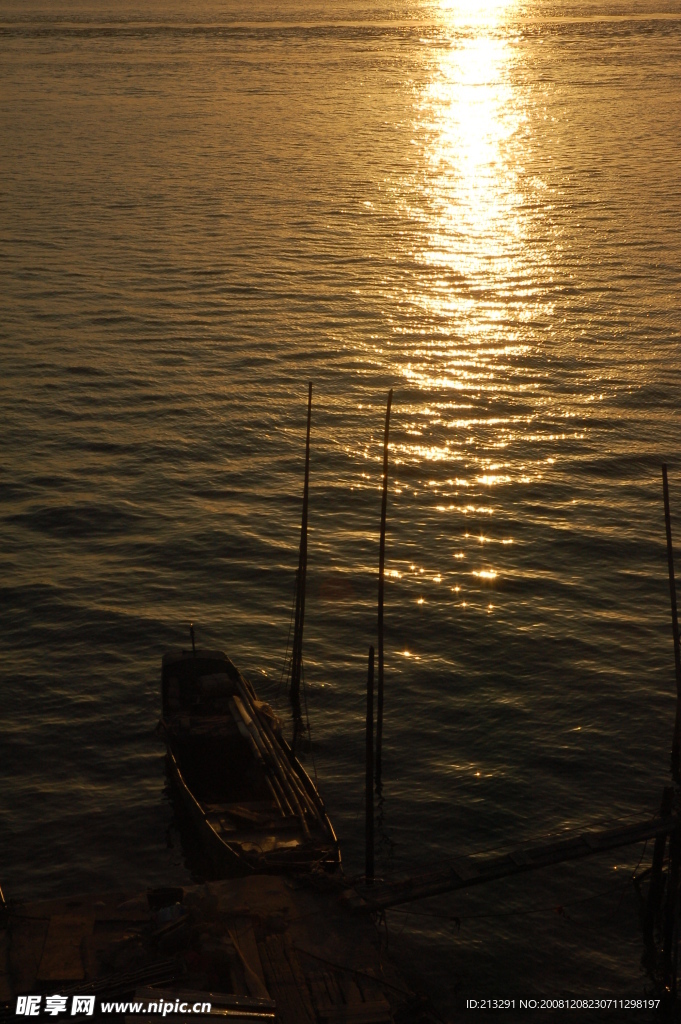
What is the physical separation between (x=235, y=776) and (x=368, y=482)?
16.2 m

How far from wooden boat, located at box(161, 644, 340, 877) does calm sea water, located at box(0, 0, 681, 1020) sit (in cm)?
143

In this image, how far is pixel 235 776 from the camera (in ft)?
80.4

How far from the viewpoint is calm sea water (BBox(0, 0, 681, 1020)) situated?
24969 mm

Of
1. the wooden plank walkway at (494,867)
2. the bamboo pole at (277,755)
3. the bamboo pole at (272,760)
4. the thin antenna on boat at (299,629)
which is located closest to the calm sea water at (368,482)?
the thin antenna on boat at (299,629)

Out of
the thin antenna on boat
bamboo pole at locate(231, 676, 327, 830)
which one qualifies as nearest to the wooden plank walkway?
bamboo pole at locate(231, 676, 327, 830)

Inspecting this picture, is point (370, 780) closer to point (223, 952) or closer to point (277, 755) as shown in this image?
point (277, 755)

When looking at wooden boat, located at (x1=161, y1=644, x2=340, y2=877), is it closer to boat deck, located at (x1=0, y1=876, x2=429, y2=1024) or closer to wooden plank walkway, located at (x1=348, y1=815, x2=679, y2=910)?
boat deck, located at (x1=0, y1=876, x2=429, y2=1024)

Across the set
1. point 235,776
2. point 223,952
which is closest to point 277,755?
point 235,776

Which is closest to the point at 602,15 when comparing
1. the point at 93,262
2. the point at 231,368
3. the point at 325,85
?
the point at 325,85

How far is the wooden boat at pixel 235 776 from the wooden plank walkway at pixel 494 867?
1.45 metres

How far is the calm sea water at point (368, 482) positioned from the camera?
2497 cm

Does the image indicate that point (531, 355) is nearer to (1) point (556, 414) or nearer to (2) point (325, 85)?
(1) point (556, 414)

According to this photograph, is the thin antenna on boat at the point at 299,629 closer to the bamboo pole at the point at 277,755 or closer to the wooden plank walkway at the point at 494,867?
the bamboo pole at the point at 277,755

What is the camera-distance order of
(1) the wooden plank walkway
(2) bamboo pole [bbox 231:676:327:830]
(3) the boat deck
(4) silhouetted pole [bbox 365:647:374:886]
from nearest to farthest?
(3) the boat deck → (1) the wooden plank walkway → (4) silhouetted pole [bbox 365:647:374:886] → (2) bamboo pole [bbox 231:676:327:830]
